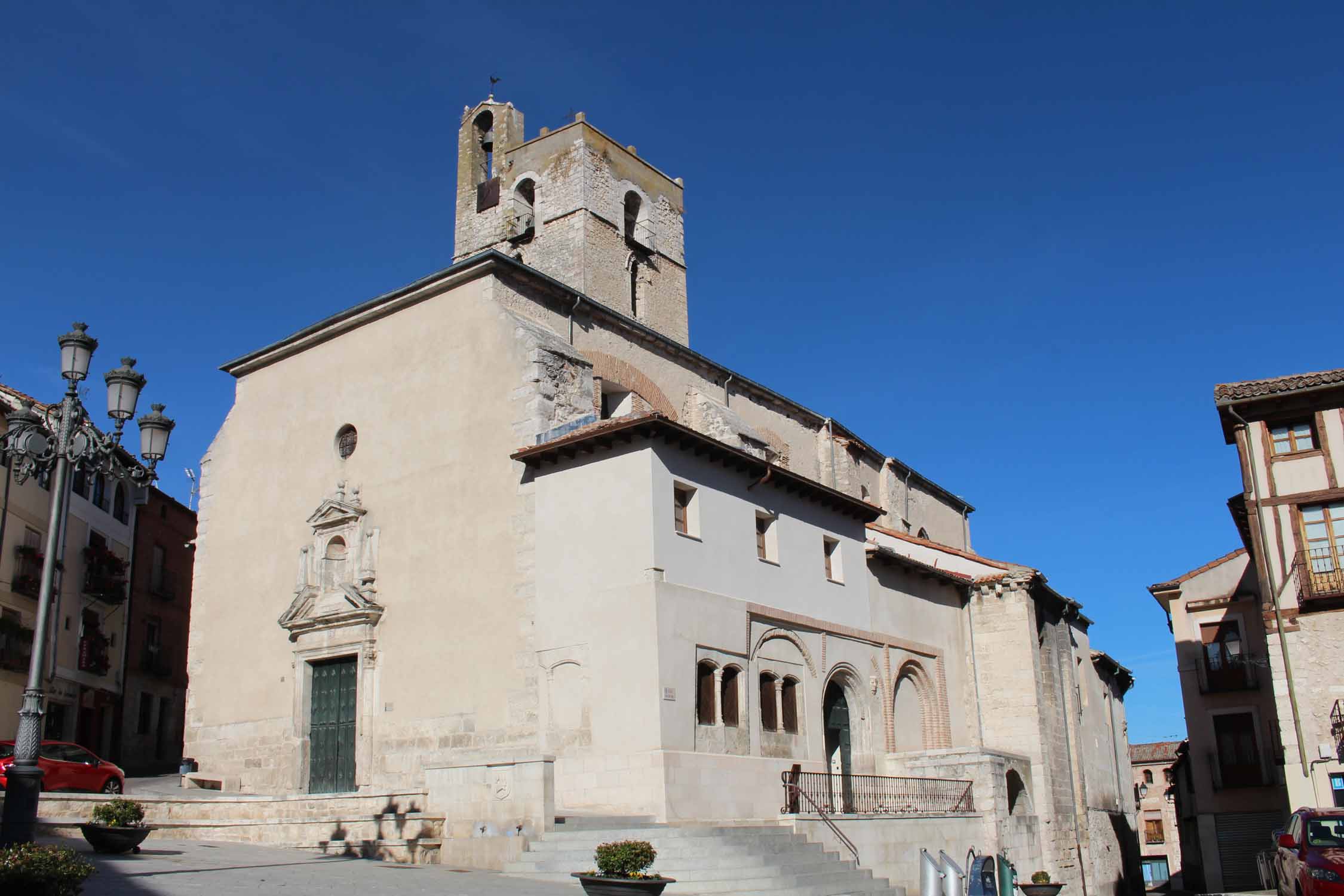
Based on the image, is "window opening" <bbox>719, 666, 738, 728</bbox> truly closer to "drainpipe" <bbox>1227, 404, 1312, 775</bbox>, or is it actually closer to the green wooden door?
the green wooden door

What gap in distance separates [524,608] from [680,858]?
5660 millimetres

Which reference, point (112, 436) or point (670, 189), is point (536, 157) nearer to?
point (670, 189)

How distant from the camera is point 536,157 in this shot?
3328 cm

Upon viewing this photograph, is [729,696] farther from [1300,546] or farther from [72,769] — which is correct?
[1300,546]

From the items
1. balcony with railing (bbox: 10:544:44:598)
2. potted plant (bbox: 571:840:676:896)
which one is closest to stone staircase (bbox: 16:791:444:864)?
potted plant (bbox: 571:840:676:896)

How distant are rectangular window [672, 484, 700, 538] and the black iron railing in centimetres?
411

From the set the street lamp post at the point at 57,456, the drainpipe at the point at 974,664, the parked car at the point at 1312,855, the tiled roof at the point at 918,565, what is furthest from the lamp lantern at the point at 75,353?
the drainpipe at the point at 974,664

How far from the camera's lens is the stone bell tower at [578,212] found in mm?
31719

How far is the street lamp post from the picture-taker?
1089 cm

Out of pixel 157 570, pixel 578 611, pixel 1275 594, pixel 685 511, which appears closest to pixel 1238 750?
pixel 1275 594

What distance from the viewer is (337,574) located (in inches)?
889

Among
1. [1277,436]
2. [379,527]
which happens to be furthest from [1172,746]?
[379,527]

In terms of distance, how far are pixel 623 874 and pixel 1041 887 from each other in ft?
39.2

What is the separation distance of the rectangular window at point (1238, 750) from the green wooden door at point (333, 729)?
2332 centimetres
